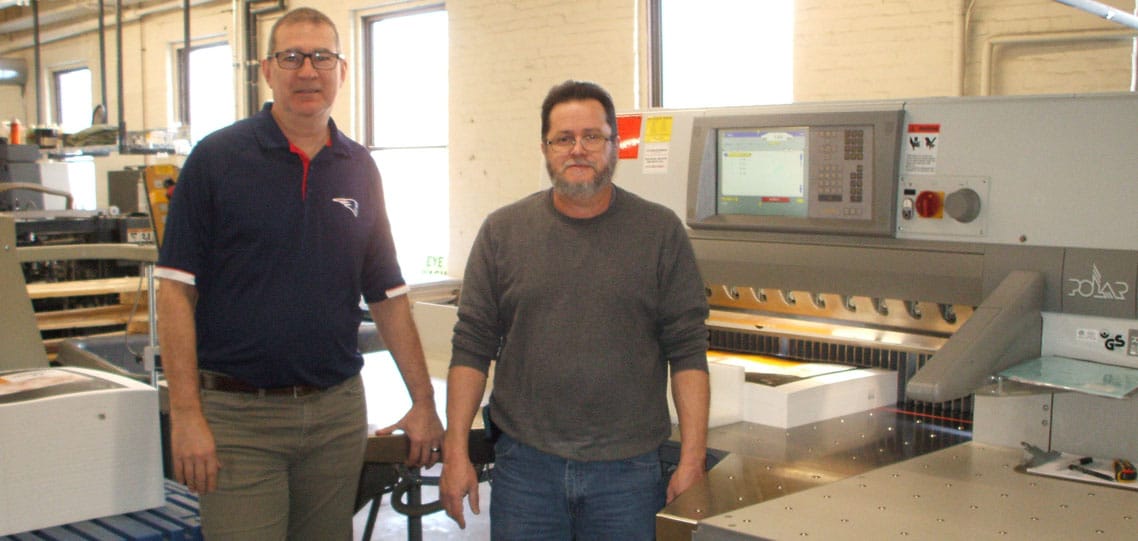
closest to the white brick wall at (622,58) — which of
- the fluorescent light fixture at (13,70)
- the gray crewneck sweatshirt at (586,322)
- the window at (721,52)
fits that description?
the window at (721,52)

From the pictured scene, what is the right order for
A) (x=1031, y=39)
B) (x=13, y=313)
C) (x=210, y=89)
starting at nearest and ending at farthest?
(x=13, y=313) < (x=1031, y=39) < (x=210, y=89)

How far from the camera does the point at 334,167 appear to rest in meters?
1.95

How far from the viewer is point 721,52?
5543mm

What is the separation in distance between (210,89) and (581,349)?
337 inches

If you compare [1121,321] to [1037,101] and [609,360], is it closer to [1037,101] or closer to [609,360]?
[1037,101]

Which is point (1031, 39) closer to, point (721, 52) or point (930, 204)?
point (721, 52)

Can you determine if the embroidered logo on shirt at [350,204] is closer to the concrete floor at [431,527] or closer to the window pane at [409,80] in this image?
the concrete floor at [431,527]

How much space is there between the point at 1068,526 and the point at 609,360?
75 cm

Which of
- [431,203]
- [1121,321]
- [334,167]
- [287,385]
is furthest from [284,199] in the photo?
[431,203]

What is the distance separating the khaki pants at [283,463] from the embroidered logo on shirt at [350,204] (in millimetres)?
318

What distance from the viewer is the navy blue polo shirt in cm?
181

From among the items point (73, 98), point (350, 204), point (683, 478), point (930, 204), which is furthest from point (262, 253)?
point (73, 98)

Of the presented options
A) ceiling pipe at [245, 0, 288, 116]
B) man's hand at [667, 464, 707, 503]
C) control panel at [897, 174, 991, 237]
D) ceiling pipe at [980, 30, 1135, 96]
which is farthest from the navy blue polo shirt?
ceiling pipe at [245, 0, 288, 116]

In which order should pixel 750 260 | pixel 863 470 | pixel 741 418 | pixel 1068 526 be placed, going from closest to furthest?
pixel 1068 526, pixel 863 470, pixel 741 418, pixel 750 260
